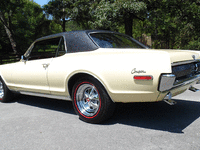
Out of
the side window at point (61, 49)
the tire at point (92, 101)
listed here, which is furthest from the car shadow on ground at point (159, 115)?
the side window at point (61, 49)

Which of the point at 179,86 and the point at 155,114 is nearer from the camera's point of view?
the point at 179,86

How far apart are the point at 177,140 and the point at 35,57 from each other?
3.31 meters

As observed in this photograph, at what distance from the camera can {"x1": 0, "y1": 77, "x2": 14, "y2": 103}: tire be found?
553 cm

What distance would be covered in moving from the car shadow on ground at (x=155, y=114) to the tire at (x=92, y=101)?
0.24 metres

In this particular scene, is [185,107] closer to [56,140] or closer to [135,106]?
[135,106]

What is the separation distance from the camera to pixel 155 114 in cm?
398

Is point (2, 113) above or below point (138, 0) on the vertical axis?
below

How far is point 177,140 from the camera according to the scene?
2.83m

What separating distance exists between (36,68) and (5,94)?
1.71 m

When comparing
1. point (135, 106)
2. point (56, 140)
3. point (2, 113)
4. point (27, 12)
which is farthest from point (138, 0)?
→ point (27, 12)

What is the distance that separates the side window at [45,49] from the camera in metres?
4.34

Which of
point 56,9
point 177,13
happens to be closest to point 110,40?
point 177,13

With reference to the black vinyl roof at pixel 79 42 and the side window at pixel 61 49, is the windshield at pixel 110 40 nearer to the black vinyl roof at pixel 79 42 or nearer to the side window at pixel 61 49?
the black vinyl roof at pixel 79 42

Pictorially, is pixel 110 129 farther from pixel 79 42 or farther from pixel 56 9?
pixel 56 9
